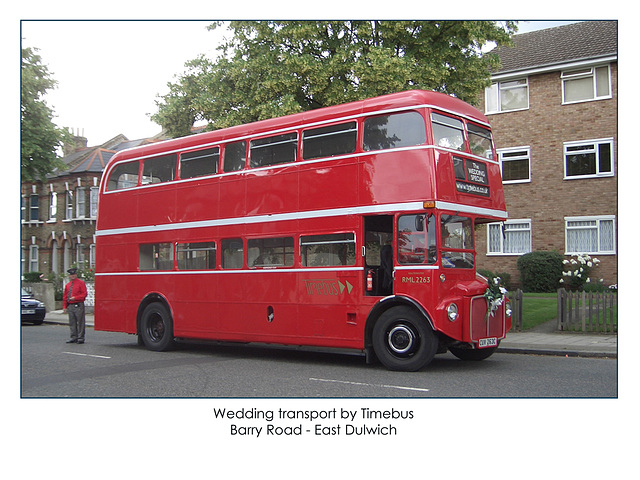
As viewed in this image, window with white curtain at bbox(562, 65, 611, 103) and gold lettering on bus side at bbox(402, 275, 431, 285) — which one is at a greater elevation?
window with white curtain at bbox(562, 65, 611, 103)

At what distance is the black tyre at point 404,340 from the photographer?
10.2 m

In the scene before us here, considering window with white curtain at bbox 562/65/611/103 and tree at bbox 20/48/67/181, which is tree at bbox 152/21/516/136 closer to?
tree at bbox 20/48/67/181

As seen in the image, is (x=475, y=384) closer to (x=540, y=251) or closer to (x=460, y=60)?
(x=460, y=60)

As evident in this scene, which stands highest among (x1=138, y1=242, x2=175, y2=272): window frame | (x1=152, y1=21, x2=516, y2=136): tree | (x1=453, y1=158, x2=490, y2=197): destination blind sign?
(x1=152, y1=21, x2=516, y2=136): tree

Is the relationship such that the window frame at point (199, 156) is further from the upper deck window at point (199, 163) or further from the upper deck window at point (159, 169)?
the upper deck window at point (159, 169)

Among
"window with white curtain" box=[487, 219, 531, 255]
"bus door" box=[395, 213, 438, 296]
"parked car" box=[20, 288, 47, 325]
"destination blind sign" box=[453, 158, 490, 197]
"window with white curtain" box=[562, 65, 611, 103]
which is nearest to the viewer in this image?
"bus door" box=[395, 213, 438, 296]

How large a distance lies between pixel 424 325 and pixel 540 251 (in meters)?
17.4

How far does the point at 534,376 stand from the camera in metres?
10.2

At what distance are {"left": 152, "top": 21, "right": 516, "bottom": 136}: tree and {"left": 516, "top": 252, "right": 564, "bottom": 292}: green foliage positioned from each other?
9.65 metres

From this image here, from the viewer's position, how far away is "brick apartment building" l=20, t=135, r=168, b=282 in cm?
3809

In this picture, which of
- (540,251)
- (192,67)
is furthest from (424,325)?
(540,251)

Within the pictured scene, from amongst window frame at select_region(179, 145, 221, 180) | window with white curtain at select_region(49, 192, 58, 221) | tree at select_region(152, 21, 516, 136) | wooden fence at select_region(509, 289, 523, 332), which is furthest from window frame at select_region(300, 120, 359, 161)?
window with white curtain at select_region(49, 192, 58, 221)

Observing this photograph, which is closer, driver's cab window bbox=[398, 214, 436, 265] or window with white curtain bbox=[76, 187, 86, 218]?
driver's cab window bbox=[398, 214, 436, 265]

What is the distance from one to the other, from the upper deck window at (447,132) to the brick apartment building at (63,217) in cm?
2991
